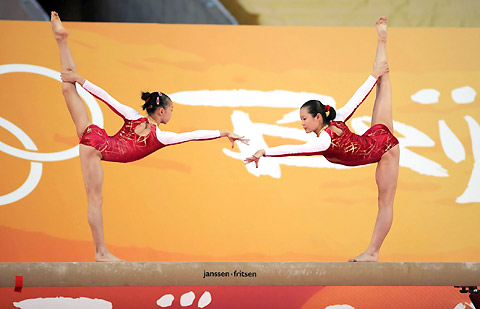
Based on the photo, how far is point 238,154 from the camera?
4.98m

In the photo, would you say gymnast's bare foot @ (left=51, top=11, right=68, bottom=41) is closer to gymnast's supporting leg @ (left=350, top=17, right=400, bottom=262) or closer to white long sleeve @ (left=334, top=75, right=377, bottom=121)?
white long sleeve @ (left=334, top=75, right=377, bottom=121)

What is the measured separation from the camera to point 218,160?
195 inches

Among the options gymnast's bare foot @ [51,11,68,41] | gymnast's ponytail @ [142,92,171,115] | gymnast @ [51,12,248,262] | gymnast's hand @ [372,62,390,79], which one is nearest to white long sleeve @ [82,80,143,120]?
gymnast @ [51,12,248,262]

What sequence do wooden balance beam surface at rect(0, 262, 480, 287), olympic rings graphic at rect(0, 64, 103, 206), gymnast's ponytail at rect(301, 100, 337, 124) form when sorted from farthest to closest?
1. olympic rings graphic at rect(0, 64, 103, 206)
2. gymnast's ponytail at rect(301, 100, 337, 124)
3. wooden balance beam surface at rect(0, 262, 480, 287)

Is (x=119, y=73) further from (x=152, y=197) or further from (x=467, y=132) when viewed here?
(x=467, y=132)

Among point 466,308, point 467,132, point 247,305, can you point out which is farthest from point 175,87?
point 466,308

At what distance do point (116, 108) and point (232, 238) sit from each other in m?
1.83

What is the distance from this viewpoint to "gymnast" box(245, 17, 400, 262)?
3668mm

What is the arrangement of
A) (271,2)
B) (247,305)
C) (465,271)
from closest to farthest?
(465,271) → (247,305) → (271,2)

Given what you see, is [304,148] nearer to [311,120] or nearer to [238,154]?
[311,120]

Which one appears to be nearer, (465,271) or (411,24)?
(465,271)

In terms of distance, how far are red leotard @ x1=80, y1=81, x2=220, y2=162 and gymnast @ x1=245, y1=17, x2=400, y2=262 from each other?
0.54 meters

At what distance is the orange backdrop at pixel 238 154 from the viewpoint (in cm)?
485

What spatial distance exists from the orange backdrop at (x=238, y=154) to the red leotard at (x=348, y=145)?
3.97ft
